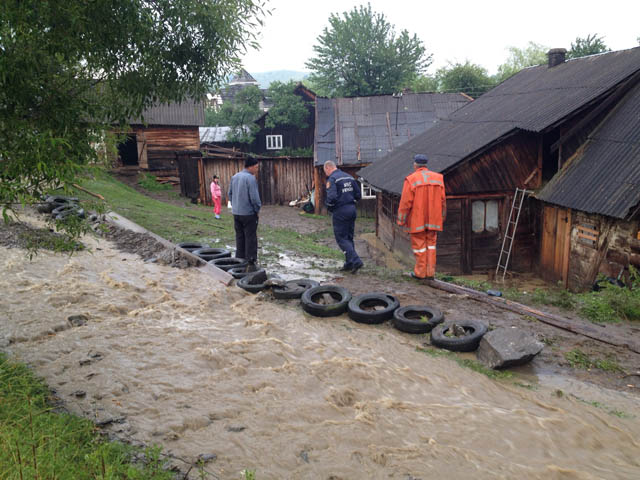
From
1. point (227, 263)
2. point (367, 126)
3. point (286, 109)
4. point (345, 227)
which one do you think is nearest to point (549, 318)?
point (345, 227)

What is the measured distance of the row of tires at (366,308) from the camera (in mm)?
6461

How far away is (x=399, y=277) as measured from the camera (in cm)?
925

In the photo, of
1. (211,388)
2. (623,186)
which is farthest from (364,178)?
(211,388)

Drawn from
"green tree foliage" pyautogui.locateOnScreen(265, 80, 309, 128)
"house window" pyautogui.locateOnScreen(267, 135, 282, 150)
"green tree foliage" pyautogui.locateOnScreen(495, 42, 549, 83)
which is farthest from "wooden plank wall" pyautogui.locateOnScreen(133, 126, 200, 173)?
"green tree foliage" pyautogui.locateOnScreen(495, 42, 549, 83)

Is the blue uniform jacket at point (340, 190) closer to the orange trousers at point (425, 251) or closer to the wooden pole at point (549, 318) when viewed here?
the orange trousers at point (425, 251)

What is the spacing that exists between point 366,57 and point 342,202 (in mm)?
39523

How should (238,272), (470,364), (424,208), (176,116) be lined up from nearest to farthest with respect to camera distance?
(470,364)
(424,208)
(238,272)
(176,116)

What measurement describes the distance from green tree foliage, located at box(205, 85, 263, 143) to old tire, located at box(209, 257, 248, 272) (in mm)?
30245

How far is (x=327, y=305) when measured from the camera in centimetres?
747

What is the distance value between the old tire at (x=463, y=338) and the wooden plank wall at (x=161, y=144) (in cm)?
2488

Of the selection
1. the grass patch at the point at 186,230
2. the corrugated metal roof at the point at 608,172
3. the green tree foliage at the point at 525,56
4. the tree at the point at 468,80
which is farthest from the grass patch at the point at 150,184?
the green tree foliage at the point at 525,56

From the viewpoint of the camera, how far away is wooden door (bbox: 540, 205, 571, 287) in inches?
484

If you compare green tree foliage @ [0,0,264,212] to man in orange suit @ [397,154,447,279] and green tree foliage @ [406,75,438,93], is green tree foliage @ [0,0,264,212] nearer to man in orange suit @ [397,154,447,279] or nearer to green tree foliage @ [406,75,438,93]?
man in orange suit @ [397,154,447,279]

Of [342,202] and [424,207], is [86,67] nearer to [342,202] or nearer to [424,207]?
[342,202]
